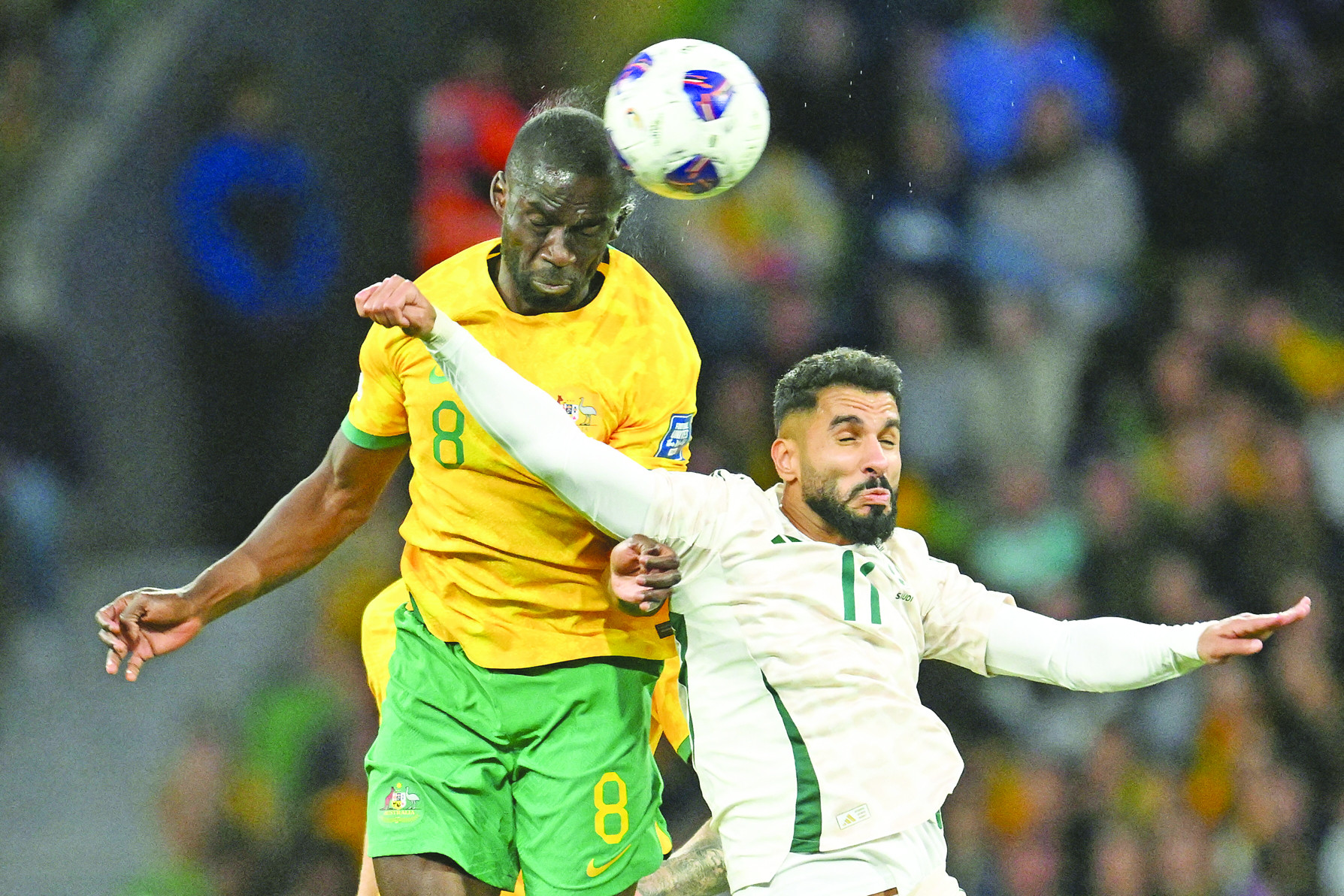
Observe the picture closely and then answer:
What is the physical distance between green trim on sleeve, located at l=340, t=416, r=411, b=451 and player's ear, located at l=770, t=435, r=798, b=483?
32.6 inches

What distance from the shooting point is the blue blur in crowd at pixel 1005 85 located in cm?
706

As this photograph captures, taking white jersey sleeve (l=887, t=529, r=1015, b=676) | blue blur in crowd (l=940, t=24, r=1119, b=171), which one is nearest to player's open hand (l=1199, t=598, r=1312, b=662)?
white jersey sleeve (l=887, t=529, r=1015, b=676)

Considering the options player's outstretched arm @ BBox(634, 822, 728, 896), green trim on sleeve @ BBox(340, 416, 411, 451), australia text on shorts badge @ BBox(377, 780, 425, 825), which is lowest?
player's outstretched arm @ BBox(634, 822, 728, 896)

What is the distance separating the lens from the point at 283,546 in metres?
3.79

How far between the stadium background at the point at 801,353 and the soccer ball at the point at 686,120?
10.5 ft

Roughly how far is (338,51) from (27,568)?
254 cm

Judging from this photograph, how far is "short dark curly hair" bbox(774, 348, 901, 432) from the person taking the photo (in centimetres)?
352

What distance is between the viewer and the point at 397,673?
11.8ft

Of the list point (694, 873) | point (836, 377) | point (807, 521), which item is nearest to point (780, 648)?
point (807, 521)

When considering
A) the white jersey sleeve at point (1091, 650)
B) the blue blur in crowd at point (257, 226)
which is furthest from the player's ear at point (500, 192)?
the blue blur in crowd at point (257, 226)

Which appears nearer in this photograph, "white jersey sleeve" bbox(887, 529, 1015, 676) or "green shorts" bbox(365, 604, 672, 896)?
"green shorts" bbox(365, 604, 672, 896)

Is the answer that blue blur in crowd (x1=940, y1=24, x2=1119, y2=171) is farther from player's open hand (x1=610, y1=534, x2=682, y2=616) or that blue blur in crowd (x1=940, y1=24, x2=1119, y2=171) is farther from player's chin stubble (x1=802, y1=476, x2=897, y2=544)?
player's open hand (x1=610, y1=534, x2=682, y2=616)

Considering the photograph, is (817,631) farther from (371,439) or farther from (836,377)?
(371,439)

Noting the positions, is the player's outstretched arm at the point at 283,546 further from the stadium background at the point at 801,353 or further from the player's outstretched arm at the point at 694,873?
the stadium background at the point at 801,353
